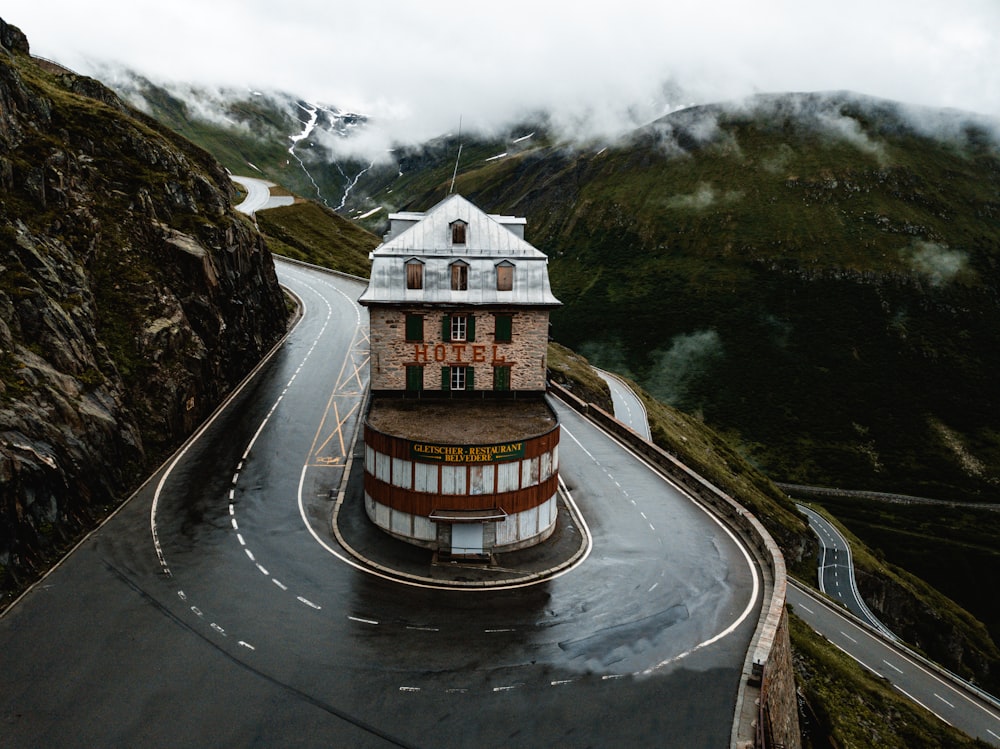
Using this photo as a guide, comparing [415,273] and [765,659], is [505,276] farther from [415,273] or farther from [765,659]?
[765,659]

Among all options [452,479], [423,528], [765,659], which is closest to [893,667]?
[765,659]

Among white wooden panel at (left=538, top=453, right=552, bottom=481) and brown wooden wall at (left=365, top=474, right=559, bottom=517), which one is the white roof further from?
brown wooden wall at (left=365, top=474, right=559, bottom=517)

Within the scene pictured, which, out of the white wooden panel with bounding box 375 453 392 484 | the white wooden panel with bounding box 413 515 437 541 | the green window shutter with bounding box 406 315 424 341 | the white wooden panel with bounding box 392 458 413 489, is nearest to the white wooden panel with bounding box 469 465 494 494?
the white wooden panel with bounding box 413 515 437 541

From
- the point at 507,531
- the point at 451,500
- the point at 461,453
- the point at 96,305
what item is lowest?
the point at 507,531

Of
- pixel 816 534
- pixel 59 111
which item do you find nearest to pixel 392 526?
pixel 59 111

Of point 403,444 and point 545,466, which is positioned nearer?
point 403,444

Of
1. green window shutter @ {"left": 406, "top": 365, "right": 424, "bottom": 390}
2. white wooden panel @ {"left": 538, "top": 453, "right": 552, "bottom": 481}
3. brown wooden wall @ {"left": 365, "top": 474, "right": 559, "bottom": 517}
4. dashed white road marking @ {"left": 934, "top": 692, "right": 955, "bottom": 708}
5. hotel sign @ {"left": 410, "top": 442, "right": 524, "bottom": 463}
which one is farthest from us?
dashed white road marking @ {"left": 934, "top": 692, "right": 955, "bottom": 708}

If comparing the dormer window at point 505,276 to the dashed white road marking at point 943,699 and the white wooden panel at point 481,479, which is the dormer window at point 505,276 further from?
the dashed white road marking at point 943,699
